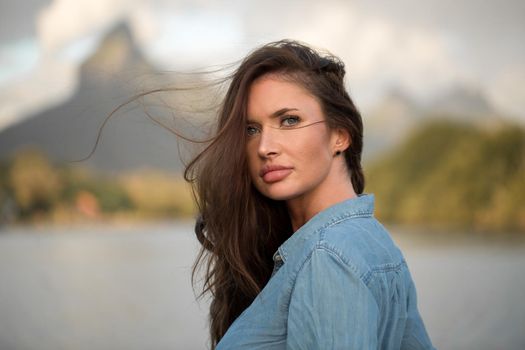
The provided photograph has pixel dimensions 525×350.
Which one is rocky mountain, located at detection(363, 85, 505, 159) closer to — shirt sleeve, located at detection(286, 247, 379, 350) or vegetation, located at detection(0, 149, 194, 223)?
vegetation, located at detection(0, 149, 194, 223)

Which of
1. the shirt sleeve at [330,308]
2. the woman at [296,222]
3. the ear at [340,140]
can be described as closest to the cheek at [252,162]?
the woman at [296,222]

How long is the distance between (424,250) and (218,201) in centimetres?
265

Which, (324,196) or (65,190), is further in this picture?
(65,190)

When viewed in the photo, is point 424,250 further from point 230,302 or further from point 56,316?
point 230,302

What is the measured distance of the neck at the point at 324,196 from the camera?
1.28 metres

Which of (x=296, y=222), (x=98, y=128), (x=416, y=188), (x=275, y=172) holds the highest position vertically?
(x=275, y=172)

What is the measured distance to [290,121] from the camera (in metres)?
1.25

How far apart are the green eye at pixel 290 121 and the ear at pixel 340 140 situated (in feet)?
0.33

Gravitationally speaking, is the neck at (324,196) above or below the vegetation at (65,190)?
above

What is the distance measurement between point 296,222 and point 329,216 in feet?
0.72

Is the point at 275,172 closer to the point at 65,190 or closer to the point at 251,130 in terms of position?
the point at 251,130

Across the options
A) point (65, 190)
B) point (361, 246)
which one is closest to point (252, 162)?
point (361, 246)

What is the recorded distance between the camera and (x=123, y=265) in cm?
370

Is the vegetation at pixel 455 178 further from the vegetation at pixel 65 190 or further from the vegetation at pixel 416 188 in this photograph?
the vegetation at pixel 65 190
